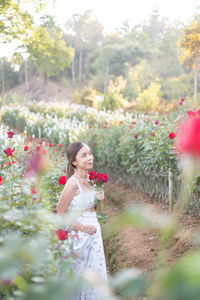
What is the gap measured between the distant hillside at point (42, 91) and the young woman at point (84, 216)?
103 feet

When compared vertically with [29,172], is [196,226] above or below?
below

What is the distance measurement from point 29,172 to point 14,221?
1.07 ft

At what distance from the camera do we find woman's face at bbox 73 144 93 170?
288 centimetres

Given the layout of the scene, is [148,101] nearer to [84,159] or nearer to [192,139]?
[84,159]

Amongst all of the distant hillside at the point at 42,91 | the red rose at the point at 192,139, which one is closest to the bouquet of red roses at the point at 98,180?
the red rose at the point at 192,139

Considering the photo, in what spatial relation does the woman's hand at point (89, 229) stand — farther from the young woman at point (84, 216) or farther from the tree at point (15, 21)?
the tree at point (15, 21)

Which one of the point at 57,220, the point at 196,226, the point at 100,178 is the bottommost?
the point at 196,226

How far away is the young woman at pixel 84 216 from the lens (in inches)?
106

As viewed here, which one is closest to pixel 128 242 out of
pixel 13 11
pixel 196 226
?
pixel 196 226

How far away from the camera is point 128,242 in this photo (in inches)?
178

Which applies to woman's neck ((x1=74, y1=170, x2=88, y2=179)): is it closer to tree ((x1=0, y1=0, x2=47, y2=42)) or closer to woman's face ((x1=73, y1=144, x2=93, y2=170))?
woman's face ((x1=73, y1=144, x2=93, y2=170))

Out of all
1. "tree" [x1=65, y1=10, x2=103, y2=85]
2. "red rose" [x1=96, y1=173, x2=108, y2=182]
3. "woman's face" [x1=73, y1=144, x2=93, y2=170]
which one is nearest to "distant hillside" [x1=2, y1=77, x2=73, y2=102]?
"tree" [x1=65, y1=10, x2=103, y2=85]

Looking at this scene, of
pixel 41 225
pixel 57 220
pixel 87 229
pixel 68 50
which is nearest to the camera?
pixel 57 220

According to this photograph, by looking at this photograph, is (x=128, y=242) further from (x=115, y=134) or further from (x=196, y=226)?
(x=115, y=134)
